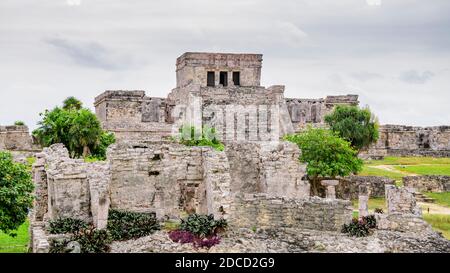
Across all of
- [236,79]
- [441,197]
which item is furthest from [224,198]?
[236,79]

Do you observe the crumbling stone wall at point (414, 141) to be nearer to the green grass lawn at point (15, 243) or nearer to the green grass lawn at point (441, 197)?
the green grass lawn at point (441, 197)

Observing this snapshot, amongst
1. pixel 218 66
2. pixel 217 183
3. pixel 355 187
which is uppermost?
pixel 218 66

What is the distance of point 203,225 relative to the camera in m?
17.6

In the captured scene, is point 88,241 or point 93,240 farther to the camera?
point 93,240

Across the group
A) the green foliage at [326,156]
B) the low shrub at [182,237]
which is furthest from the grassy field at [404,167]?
the low shrub at [182,237]

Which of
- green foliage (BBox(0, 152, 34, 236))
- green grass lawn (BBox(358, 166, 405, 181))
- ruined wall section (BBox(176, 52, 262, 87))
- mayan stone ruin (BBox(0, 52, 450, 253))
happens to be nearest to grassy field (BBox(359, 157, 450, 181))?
green grass lawn (BBox(358, 166, 405, 181))

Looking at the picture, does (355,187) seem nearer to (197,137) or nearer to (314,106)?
(197,137)

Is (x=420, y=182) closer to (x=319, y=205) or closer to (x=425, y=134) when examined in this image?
(x=319, y=205)

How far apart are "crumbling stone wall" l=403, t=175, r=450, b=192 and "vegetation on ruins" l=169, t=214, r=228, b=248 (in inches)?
869

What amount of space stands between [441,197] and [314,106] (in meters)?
27.0

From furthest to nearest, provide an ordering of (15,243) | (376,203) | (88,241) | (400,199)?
1. (376,203)
2. (15,243)
3. (400,199)
4. (88,241)

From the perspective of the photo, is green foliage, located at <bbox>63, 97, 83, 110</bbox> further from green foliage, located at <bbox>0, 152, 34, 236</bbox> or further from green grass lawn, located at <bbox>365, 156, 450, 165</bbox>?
green foliage, located at <bbox>0, 152, 34, 236</bbox>
